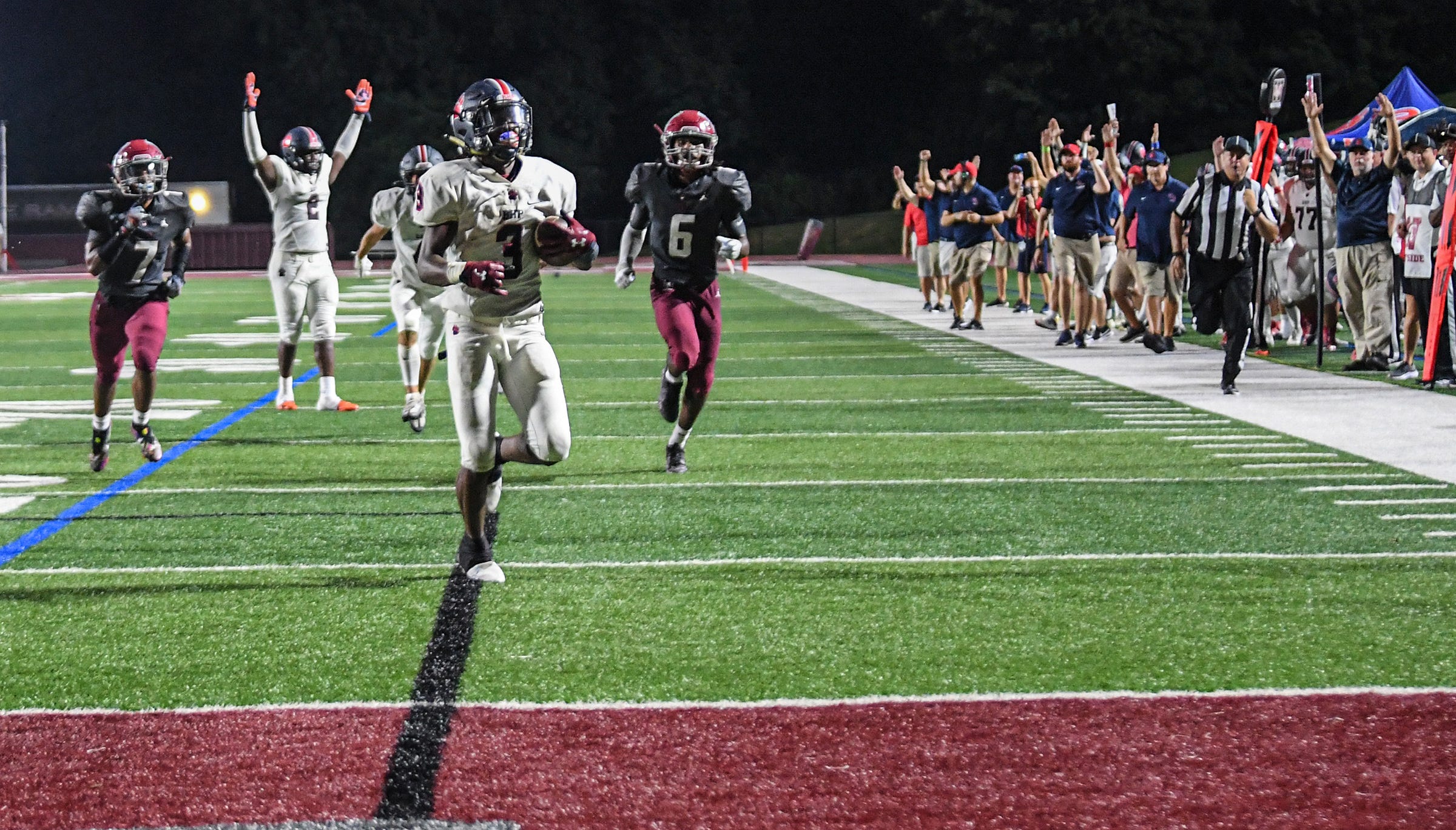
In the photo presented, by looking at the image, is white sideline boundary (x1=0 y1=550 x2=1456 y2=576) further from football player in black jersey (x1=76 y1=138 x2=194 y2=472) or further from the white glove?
football player in black jersey (x1=76 y1=138 x2=194 y2=472)

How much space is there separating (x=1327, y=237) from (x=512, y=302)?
10.7 m

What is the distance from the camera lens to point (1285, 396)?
1159 centimetres

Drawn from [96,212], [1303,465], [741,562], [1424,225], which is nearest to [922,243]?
[1424,225]

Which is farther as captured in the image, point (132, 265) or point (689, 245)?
point (132, 265)

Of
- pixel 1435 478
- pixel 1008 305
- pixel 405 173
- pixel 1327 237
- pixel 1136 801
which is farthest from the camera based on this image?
pixel 1008 305

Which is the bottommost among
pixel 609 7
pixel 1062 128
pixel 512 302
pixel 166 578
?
pixel 166 578

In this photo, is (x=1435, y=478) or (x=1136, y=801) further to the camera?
(x=1435, y=478)

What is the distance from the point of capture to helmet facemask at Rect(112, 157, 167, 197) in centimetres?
838

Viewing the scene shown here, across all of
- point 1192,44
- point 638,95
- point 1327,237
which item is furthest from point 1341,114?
point 1327,237

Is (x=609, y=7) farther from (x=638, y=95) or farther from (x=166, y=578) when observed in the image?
(x=166, y=578)

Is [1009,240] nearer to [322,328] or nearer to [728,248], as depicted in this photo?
[322,328]

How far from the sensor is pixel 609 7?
53.9 metres

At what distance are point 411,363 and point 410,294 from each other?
1.51ft

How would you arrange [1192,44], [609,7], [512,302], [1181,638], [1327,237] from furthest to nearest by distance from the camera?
[609,7] < [1192,44] < [1327,237] < [512,302] < [1181,638]
